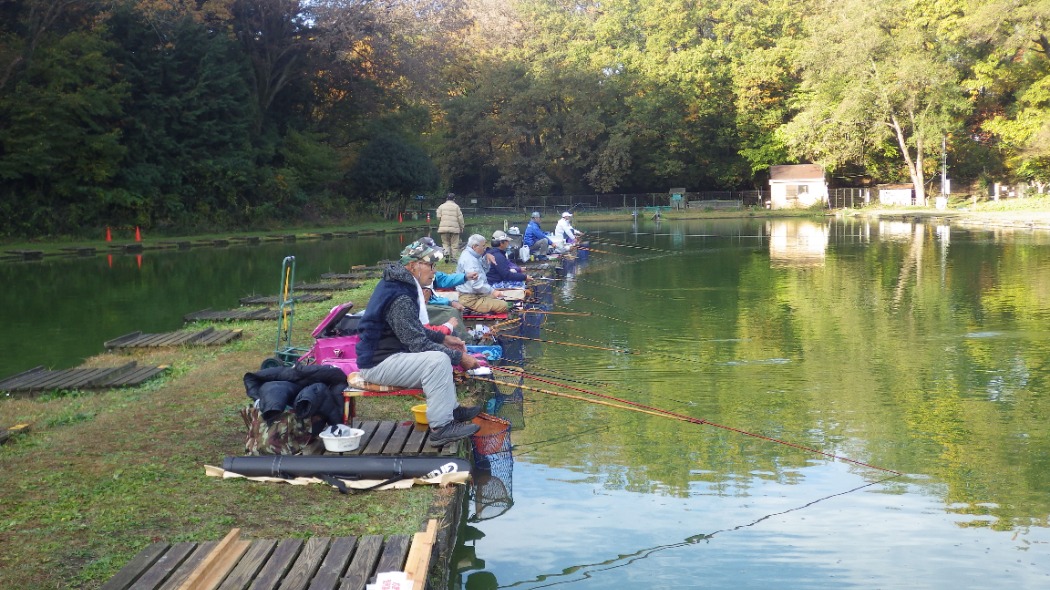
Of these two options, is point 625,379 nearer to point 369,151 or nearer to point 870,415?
point 870,415

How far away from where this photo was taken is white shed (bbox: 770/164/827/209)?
6612cm

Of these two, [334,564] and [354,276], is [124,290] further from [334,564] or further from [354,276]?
[334,564]

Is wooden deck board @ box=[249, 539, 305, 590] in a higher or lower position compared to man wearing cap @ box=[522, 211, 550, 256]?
lower

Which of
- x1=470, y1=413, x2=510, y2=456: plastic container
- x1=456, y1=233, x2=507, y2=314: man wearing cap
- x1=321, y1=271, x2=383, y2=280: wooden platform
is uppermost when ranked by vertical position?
x1=456, y1=233, x2=507, y2=314: man wearing cap

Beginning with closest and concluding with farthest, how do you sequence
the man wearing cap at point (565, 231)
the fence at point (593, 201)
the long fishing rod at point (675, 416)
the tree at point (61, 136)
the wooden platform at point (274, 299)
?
the long fishing rod at point (675, 416), the wooden platform at point (274, 299), the man wearing cap at point (565, 231), the tree at point (61, 136), the fence at point (593, 201)

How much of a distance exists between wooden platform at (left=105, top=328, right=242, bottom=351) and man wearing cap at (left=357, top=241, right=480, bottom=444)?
5.87 metres

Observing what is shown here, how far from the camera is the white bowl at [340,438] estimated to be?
689 centimetres

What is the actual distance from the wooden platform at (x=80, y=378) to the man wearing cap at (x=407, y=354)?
3.75m

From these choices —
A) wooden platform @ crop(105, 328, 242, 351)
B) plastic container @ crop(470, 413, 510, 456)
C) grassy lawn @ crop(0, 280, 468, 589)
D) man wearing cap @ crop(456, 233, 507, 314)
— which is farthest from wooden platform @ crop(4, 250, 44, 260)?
plastic container @ crop(470, 413, 510, 456)

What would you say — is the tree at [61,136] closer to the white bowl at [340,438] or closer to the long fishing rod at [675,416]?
the long fishing rod at [675,416]

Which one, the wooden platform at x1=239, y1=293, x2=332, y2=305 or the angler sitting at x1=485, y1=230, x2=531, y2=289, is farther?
the wooden platform at x1=239, y1=293, x2=332, y2=305

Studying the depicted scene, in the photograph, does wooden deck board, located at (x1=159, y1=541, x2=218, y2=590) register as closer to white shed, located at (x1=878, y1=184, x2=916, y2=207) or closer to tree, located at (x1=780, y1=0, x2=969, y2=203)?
tree, located at (x1=780, y1=0, x2=969, y2=203)

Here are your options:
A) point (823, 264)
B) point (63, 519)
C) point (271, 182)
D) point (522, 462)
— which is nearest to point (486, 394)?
point (522, 462)

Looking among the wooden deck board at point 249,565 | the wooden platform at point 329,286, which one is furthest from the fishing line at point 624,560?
the wooden platform at point 329,286
